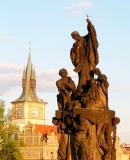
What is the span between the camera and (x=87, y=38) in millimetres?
15203

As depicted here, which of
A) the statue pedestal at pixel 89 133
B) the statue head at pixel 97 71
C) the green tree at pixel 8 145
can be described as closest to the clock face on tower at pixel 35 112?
the green tree at pixel 8 145

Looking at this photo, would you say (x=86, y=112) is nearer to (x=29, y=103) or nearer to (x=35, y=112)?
(x=35, y=112)

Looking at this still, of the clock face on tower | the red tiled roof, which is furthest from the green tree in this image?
the clock face on tower

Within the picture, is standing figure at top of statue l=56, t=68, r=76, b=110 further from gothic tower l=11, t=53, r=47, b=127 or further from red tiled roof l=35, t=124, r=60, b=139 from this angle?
gothic tower l=11, t=53, r=47, b=127

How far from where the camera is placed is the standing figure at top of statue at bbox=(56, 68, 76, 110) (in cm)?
1465

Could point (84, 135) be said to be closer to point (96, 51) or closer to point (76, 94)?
point (76, 94)

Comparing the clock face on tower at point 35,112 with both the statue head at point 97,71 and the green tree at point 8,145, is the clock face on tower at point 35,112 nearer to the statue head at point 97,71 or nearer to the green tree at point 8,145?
the green tree at point 8,145

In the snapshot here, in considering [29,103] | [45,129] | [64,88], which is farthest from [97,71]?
[29,103]

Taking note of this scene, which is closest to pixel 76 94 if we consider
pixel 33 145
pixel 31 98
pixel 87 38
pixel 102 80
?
pixel 102 80

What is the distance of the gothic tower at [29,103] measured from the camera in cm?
10925

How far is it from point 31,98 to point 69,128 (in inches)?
3818

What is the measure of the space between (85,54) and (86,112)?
1977 millimetres

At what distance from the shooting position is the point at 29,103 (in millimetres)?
110250

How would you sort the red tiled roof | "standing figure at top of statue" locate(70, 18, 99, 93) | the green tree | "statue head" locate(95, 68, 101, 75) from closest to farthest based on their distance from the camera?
"statue head" locate(95, 68, 101, 75) < "standing figure at top of statue" locate(70, 18, 99, 93) < the green tree < the red tiled roof
